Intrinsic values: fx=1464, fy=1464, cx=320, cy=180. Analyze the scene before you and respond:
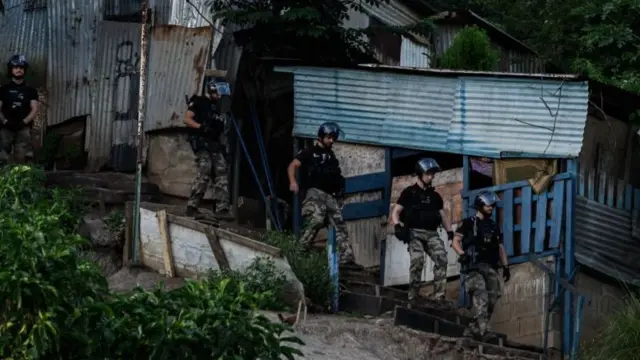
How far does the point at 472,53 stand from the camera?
18.6 meters

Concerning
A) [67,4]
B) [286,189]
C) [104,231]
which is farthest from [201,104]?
[67,4]

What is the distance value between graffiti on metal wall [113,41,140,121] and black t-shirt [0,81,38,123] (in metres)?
2.29

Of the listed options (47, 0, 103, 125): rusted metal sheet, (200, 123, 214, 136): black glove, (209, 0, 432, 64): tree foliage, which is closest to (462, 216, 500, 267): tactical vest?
(200, 123, 214, 136): black glove

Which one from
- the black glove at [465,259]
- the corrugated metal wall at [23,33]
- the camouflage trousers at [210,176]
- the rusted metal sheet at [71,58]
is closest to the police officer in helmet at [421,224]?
the black glove at [465,259]

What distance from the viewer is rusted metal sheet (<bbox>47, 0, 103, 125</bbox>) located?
1927cm

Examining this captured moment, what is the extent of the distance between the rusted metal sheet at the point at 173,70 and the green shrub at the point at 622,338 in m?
6.42

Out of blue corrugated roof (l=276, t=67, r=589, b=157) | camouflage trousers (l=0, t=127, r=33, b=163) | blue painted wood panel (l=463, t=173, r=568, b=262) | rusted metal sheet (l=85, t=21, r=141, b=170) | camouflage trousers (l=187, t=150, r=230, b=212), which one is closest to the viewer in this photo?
camouflage trousers (l=187, t=150, r=230, b=212)

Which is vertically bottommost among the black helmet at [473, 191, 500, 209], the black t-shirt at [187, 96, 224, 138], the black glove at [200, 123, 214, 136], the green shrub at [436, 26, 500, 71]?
the black helmet at [473, 191, 500, 209]

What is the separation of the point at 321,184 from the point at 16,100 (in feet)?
12.4

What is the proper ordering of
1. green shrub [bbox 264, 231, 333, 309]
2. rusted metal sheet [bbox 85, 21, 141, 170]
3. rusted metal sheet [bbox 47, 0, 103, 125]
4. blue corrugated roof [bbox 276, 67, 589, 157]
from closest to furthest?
1. green shrub [bbox 264, 231, 333, 309]
2. blue corrugated roof [bbox 276, 67, 589, 157]
3. rusted metal sheet [bbox 85, 21, 141, 170]
4. rusted metal sheet [bbox 47, 0, 103, 125]

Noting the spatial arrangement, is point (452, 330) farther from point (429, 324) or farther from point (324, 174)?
point (324, 174)

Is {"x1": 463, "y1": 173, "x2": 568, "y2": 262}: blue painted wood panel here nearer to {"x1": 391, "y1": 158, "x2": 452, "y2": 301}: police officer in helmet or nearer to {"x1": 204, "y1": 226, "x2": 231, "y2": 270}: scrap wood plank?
{"x1": 391, "y1": 158, "x2": 452, "y2": 301}: police officer in helmet

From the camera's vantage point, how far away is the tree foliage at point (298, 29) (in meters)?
17.7

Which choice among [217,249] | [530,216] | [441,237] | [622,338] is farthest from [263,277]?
Result: [530,216]
